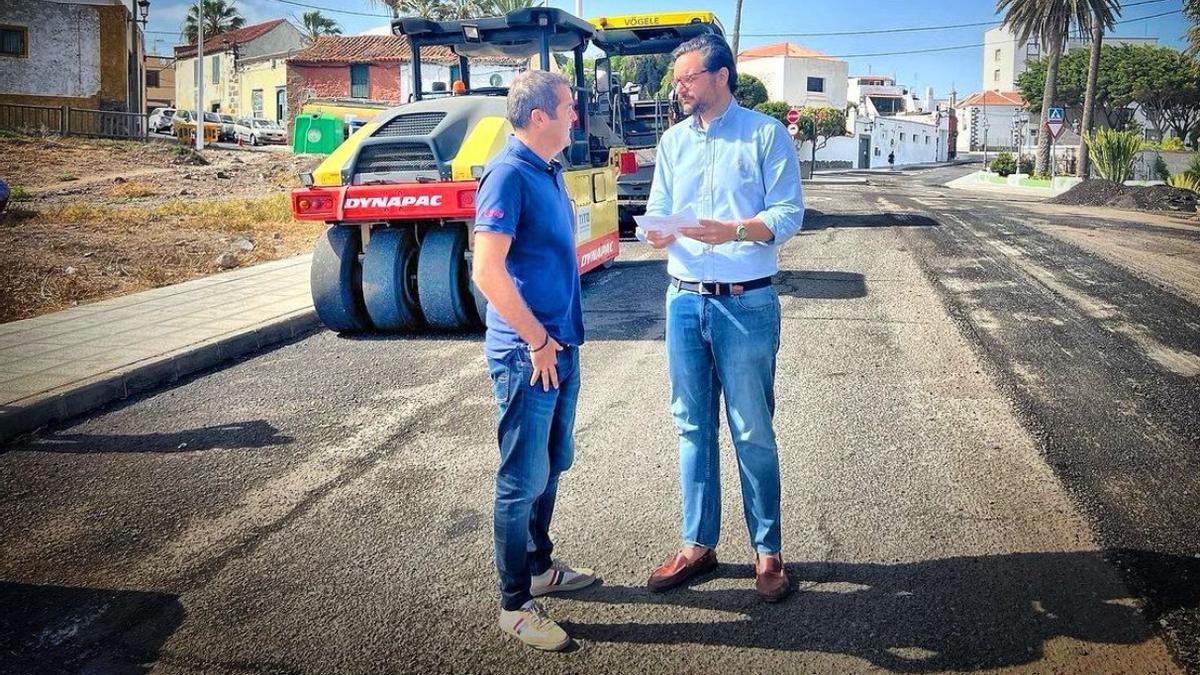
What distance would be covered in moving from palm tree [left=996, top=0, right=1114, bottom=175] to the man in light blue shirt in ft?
130

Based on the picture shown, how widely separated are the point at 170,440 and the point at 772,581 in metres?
3.69

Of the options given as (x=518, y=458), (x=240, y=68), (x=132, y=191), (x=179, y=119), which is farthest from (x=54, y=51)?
(x=518, y=458)

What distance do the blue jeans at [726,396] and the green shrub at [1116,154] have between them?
93.5ft

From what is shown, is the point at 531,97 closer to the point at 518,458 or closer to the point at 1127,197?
the point at 518,458

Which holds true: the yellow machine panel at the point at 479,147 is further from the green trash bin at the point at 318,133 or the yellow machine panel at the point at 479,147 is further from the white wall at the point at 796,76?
the white wall at the point at 796,76

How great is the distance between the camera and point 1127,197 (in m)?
24.1

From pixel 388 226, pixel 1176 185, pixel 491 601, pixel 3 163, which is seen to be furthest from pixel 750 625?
pixel 1176 185

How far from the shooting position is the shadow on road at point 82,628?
296 centimetres

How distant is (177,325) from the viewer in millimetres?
7680

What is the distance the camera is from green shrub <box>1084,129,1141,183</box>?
2747cm

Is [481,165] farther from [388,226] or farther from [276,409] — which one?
[276,409]

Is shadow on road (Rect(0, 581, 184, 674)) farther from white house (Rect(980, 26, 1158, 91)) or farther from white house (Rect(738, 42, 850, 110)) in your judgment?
white house (Rect(980, 26, 1158, 91))

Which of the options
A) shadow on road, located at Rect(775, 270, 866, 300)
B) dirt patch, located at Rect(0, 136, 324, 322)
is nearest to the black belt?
shadow on road, located at Rect(775, 270, 866, 300)

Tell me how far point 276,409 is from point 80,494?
1.47 metres
